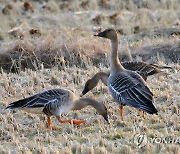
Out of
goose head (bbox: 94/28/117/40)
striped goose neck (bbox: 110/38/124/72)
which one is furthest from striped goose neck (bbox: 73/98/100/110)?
goose head (bbox: 94/28/117/40)

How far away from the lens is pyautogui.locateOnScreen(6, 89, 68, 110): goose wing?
350 inches

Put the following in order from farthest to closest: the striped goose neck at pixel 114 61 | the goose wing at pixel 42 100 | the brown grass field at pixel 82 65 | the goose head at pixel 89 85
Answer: the goose head at pixel 89 85, the striped goose neck at pixel 114 61, the goose wing at pixel 42 100, the brown grass field at pixel 82 65

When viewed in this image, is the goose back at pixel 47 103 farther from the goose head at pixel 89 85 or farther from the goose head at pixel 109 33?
the goose head at pixel 109 33

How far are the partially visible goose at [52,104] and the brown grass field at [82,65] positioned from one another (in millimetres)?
209

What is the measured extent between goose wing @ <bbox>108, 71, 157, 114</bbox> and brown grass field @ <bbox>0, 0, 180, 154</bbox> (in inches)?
13.4

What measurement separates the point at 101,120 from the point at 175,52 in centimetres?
648

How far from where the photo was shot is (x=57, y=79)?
12141 millimetres

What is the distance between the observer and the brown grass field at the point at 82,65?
820cm

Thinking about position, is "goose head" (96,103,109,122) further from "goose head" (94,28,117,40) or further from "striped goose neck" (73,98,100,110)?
"goose head" (94,28,117,40)

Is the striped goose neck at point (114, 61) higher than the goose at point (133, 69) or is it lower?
higher

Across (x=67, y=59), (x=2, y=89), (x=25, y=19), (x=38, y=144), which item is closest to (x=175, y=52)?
(x=67, y=59)

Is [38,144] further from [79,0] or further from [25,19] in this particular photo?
[79,0]

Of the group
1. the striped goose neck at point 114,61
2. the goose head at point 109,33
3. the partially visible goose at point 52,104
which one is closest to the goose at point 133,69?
the striped goose neck at point 114,61

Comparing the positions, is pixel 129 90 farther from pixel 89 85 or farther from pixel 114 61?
pixel 89 85
